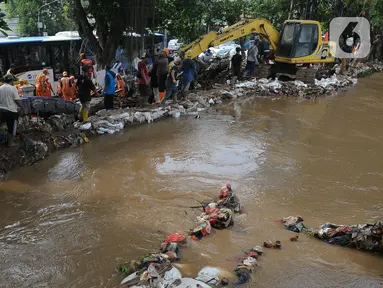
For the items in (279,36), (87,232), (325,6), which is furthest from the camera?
(325,6)

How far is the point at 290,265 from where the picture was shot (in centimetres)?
429

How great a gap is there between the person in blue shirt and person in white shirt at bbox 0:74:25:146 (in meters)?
2.85

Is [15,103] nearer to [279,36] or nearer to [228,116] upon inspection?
[228,116]

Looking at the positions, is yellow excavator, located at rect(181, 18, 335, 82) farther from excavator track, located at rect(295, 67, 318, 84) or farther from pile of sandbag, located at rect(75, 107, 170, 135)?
pile of sandbag, located at rect(75, 107, 170, 135)

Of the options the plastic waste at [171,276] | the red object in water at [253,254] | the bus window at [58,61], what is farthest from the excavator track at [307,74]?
the plastic waste at [171,276]

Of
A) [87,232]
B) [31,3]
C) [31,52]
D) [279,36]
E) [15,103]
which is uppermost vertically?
[31,3]

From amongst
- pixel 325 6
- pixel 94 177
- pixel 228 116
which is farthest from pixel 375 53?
pixel 94 177

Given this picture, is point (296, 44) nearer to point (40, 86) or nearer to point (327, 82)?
point (327, 82)

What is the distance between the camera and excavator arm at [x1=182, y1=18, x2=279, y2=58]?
1232 cm

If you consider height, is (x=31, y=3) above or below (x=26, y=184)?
above

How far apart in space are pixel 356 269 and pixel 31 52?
33.4ft

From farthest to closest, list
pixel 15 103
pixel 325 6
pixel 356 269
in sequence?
pixel 325 6, pixel 15 103, pixel 356 269

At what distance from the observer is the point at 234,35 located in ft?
43.2

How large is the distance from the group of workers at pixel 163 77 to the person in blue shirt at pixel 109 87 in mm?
1211
